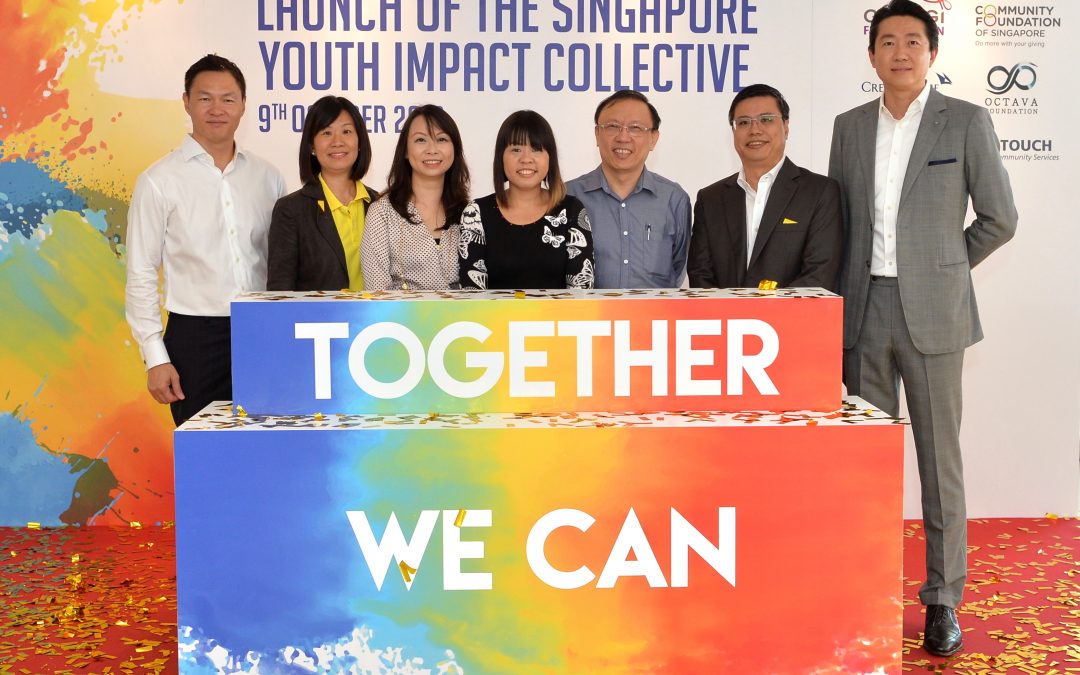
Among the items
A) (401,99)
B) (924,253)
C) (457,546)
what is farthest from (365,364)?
(401,99)

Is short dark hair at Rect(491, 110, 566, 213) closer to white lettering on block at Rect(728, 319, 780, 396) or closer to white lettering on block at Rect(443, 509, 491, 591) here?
white lettering on block at Rect(728, 319, 780, 396)

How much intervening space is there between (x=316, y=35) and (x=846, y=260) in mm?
2362

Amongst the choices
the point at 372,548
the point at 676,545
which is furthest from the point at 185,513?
the point at 676,545

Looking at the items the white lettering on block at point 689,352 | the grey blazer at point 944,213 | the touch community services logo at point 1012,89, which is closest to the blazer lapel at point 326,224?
the white lettering on block at point 689,352

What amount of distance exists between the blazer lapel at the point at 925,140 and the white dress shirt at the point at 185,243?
6.87ft

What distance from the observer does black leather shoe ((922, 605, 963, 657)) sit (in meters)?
3.44

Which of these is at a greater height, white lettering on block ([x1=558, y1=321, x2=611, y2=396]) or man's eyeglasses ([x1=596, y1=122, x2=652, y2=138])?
man's eyeglasses ([x1=596, y1=122, x2=652, y2=138])

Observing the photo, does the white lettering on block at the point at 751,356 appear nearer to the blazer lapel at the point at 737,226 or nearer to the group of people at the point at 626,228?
the group of people at the point at 626,228

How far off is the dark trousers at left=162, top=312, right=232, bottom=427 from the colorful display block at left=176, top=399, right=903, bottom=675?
3.51ft

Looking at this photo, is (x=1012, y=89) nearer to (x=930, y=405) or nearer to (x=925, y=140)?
(x=925, y=140)

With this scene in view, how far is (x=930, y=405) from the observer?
138 inches

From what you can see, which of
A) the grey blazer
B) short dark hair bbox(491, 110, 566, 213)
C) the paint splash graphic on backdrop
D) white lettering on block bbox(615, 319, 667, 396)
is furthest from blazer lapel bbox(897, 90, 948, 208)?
the paint splash graphic on backdrop

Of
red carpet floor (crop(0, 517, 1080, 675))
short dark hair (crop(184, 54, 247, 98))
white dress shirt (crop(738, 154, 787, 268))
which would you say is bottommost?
red carpet floor (crop(0, 517, 1080, 675))

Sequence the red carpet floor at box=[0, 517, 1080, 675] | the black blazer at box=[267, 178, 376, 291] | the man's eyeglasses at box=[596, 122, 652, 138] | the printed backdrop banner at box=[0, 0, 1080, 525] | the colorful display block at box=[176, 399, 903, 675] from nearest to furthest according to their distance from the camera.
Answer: the colorful display block at box=[176, 399, 903, 675] → the red carpet floor at box=[0, 517, 1080, 675] → the black blazer at box=[267, 178, 376, 291] → the man's eyeglasses at box=[596, 122, 652, 138] → the printed backdrop banner at box=[0, 0, 1080, 525]
